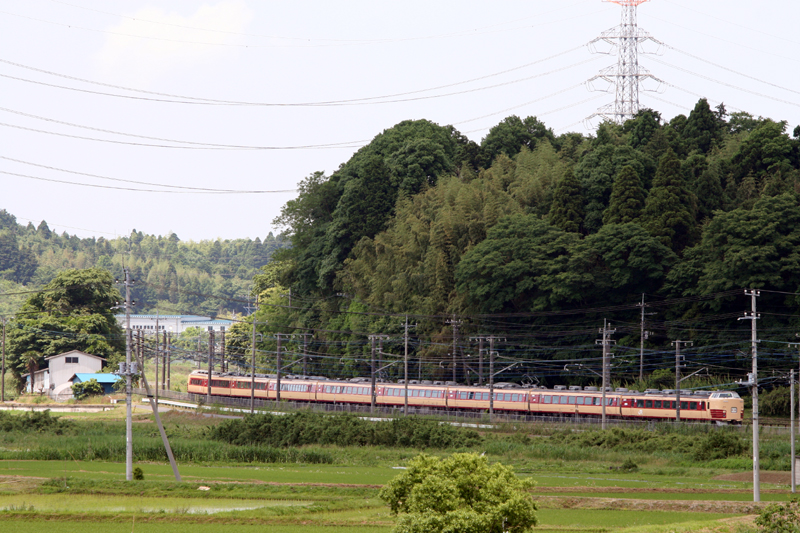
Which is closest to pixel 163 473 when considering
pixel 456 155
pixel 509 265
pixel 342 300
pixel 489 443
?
pixel 489 443

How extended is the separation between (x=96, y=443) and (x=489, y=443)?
19311mm

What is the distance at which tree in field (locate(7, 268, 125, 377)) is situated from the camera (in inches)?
3167

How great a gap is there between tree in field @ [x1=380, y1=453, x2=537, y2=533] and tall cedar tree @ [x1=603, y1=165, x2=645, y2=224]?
49.6 metres

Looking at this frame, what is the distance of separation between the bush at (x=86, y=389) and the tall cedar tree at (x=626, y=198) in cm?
4401

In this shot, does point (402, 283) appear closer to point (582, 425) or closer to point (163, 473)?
point (582, 425)

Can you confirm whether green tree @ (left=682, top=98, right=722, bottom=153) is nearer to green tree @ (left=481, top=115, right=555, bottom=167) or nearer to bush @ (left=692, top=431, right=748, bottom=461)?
green tree @ (left=481, top=115, right=555, bottom=167)

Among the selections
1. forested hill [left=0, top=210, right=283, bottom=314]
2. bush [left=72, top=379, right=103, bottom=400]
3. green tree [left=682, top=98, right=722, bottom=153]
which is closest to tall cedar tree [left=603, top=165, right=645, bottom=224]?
green tree [left=682, top=98, right=722, bottom=153]

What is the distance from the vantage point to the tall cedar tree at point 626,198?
66250 mm

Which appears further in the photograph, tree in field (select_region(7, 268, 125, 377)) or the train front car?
tree in field (select_region(7, 268, 125, 377))

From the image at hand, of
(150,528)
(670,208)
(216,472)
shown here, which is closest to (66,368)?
(216,472)

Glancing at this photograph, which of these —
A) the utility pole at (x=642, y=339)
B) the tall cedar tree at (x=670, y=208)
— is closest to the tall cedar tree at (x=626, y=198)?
the tall cedar tree at (x=670, y=208)

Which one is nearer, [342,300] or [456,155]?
[342,300]

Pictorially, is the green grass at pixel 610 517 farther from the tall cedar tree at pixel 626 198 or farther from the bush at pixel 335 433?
the tall cedar tree at pixel 626 198

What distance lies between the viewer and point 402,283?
76.5m
